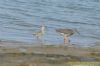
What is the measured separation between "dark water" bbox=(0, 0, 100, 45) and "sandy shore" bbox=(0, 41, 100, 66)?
4.73 metres

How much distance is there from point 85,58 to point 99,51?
1759mm

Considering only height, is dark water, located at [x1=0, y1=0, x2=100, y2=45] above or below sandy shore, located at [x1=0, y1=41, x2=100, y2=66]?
below

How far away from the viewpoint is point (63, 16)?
111 feet

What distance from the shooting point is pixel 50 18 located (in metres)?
32.0

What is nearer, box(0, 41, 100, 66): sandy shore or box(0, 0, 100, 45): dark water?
box(0, 41, 100, 66): sandy shore

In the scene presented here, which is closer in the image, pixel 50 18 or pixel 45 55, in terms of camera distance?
pixel 45 55

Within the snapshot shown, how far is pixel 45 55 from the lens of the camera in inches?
609

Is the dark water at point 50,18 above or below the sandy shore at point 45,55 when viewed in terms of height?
below

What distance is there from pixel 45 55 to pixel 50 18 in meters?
16.6

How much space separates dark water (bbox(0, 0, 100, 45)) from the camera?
23859 mm

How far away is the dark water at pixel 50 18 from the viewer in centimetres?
2386

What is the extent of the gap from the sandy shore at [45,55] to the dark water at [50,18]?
473 cm

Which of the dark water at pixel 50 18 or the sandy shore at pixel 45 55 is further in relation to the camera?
the dark water at pixel 50 18

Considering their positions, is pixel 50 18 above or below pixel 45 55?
below
